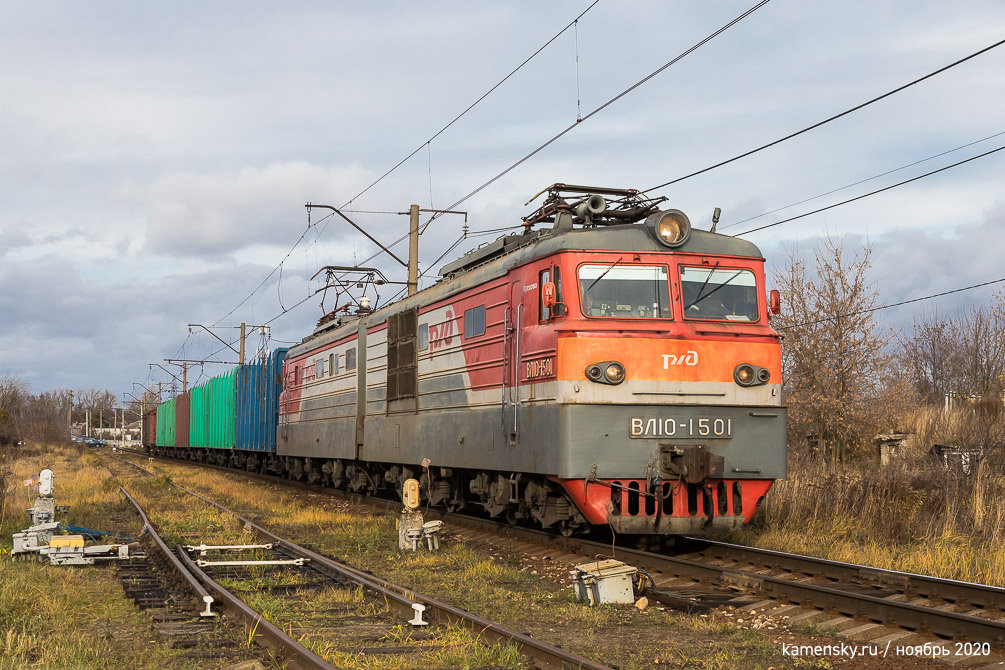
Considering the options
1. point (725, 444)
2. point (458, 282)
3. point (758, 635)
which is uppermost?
point (458, 282)

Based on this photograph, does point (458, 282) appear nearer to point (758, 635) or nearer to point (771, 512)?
point (771, 512)

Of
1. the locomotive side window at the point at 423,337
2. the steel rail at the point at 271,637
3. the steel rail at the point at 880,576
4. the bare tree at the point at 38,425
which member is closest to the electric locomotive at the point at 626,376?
the steel rail at the point at 880,576

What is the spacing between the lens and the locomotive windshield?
11.1 meters

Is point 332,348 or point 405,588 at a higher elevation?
point 332,348

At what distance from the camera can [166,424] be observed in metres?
58.4

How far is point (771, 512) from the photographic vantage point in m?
13.5

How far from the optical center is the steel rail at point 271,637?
6.61 metres

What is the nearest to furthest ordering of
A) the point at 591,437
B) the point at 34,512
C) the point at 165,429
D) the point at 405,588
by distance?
1. the point at 405,588
2. the point at 591,437
3. the point at 34,512
4. the point at 165,429

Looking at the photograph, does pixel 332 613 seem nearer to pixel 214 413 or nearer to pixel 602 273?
pixel 602 273

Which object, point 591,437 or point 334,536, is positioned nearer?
point 591,437

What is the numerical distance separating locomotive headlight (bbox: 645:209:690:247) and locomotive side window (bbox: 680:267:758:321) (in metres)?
0.36

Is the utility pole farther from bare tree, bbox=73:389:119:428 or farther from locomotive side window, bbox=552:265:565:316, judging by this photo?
bare tree, bbox=73:389:119:428

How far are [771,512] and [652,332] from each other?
13.2ft

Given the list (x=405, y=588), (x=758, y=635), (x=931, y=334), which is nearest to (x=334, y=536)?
(x=405, y=588)
